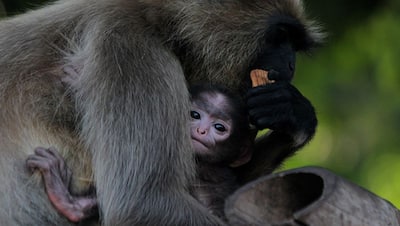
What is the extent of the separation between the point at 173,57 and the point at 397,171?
4190 mm

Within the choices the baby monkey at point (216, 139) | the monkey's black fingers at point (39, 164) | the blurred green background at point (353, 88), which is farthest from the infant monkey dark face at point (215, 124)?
the blurred green background at point (353, 88)

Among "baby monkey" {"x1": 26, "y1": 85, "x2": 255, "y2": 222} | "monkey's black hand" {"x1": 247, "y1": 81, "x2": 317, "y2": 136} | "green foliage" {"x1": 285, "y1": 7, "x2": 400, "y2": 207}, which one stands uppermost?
"monkey's black hand" {"x1": 247, "y1": 81, "x2": 317, "y2": 136}

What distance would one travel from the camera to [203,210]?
552 centimetres

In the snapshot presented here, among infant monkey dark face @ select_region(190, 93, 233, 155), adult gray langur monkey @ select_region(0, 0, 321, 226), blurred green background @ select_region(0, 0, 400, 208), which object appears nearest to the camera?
adult gray langur monkey @ select_region(0, 0, 321, 226)

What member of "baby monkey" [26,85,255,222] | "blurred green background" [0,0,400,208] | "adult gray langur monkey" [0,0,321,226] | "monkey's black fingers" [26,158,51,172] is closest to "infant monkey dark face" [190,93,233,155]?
"baby monkey" [26,85,255,222]

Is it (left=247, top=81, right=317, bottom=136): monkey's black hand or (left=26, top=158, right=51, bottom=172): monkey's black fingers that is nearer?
(left=26, top=158, right=51, bottom=172): monkey's black fingers

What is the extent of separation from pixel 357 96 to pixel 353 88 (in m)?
0.12

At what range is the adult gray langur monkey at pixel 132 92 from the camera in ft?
17.9

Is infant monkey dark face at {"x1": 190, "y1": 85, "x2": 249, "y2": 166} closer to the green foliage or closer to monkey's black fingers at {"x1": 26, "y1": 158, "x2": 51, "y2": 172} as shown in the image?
monkey's black fingers at {"x1": 26, "y1": 158, "x2": 51, "y2": 172}

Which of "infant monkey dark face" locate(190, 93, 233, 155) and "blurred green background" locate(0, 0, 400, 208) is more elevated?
"infant monkey dark face" locate(190, 93, 233, 155)

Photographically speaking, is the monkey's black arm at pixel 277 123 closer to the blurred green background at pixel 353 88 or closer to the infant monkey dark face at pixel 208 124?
the infant monkey dark face at pixel 208 124

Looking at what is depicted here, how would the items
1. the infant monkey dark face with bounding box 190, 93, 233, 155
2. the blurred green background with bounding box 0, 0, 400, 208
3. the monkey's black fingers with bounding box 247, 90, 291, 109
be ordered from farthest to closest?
the blurred green background with bounding box 0, 0, 400, 208
the infant monkey dark face with bounding box 190, 93, 233, 155
the monkey's black fingers with bounding box 247, 90, 291, 109

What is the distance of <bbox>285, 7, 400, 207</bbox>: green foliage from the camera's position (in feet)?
33.1

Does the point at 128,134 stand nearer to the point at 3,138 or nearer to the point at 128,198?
the point at 128,198
